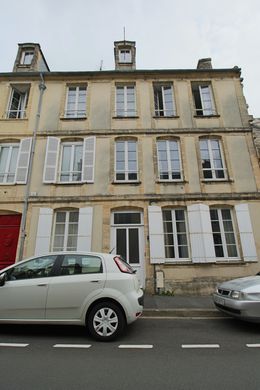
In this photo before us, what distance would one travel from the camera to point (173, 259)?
8703 mm

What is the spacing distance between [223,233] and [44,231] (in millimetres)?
7020

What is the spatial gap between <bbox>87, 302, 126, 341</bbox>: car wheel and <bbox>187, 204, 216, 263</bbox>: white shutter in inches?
200

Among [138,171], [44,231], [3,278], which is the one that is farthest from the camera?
[138,171]

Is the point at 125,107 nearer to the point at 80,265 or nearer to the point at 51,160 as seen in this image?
the point at 51,160

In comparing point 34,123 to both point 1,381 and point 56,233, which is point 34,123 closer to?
point 56,233

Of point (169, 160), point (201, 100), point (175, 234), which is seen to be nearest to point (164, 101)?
point (201, 100)

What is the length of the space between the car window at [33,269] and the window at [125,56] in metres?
12.2

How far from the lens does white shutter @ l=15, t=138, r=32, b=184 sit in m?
9.77

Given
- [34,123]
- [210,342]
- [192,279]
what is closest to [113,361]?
[210,342]

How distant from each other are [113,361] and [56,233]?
21.5 ft

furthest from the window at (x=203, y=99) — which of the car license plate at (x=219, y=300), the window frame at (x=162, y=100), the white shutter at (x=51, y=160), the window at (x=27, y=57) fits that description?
the window at (x=27, y=57)

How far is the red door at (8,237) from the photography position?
29.1 ft

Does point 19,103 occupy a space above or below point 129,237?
above

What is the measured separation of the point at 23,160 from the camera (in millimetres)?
10062
